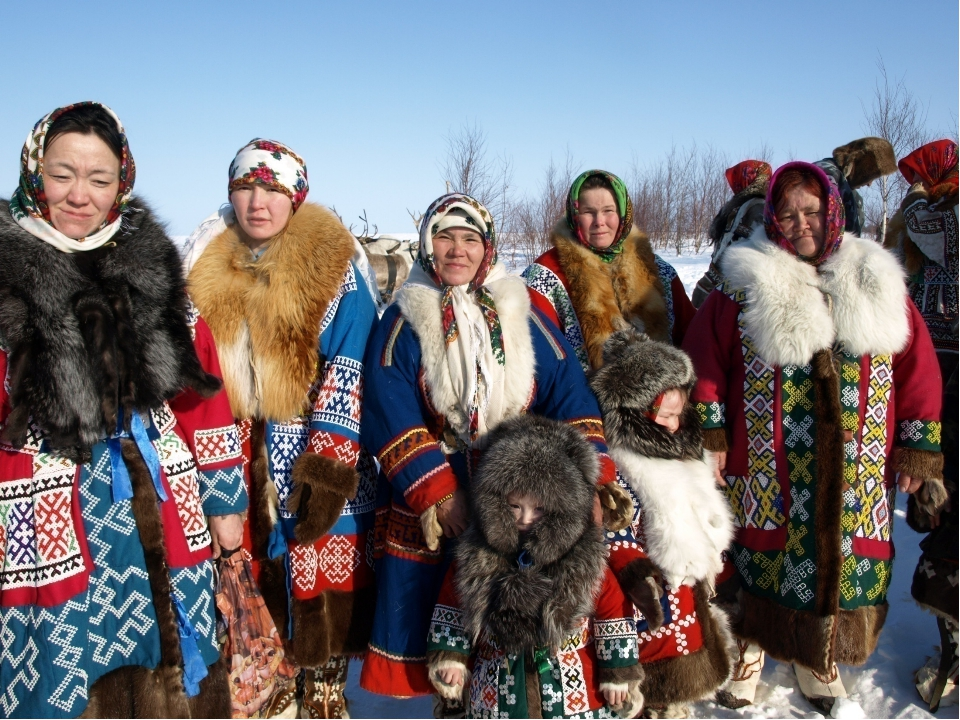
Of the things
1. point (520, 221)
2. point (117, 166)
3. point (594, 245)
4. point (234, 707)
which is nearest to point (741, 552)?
point (594, 245)

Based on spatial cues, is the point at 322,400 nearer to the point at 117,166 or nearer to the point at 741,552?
the point at 117,166

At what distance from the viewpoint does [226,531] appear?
2.20 meters

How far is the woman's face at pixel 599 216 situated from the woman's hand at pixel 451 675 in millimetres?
1750

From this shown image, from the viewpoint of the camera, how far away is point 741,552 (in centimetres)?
279

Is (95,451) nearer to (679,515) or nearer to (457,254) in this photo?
(457,254)

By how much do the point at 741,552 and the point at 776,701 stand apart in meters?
0.62

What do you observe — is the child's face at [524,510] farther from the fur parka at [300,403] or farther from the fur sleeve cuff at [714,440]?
the fur sleeve cuff at [714,440]

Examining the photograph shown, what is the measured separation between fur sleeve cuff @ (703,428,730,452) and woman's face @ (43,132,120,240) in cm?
210

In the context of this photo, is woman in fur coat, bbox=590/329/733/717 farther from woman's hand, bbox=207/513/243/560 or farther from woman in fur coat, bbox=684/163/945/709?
woman's hand, bbox=207/513/243/560

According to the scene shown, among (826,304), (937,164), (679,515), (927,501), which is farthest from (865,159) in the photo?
(679,515)

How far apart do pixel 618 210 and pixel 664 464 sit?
3.77 feet

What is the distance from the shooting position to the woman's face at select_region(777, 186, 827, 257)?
270cm

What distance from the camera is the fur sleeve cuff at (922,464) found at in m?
2.62

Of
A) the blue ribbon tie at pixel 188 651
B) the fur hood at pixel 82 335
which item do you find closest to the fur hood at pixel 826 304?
the fur hood at pixel 82 335
